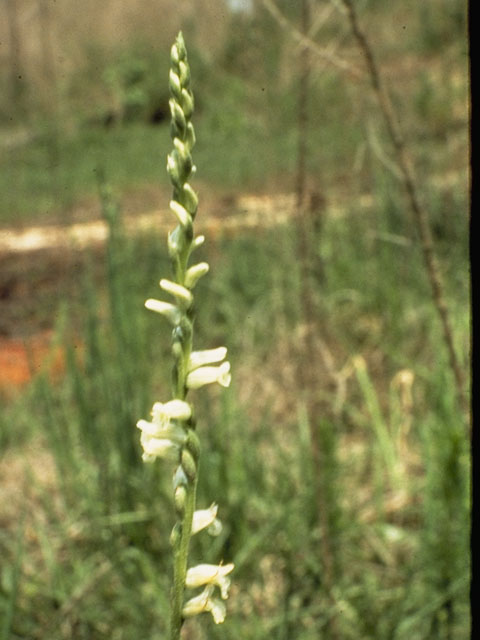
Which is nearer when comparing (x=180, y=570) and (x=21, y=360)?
(x=180, y=570)

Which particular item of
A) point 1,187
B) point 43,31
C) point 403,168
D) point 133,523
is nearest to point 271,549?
point 133,523

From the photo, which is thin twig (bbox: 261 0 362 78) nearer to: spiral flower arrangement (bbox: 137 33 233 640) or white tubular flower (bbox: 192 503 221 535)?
spiral flower arrangement (bbox: 137 33 233 640)

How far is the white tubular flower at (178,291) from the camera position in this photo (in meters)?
0.81

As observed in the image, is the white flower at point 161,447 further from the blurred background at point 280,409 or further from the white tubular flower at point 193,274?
the blurred background at point 280,409

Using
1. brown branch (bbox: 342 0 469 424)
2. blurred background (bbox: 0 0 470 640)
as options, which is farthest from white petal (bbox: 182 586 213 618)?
brown branch (bbox: 342 0 469 424)

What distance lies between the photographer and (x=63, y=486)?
2.53 m

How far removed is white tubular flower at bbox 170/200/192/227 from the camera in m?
0.83

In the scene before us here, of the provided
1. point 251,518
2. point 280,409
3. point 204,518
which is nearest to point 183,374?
point 204,518

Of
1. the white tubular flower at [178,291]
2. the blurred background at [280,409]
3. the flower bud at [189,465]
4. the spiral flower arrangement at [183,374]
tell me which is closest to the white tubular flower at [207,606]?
the spiral flower arrangement at [183,374]

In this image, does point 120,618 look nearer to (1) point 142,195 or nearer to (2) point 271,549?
(2) point 271,549

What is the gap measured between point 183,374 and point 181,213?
0.51 ft

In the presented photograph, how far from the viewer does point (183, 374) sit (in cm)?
85

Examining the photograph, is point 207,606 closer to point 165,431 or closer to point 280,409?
point 165,431

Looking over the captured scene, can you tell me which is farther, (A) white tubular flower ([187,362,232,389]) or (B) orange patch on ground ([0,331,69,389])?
(B) orange patch on ground ([0,331,69,389])
